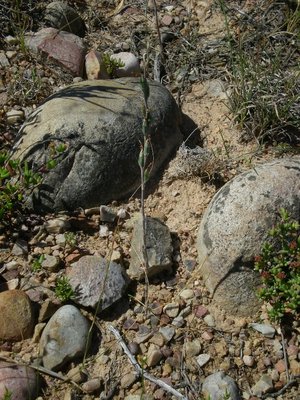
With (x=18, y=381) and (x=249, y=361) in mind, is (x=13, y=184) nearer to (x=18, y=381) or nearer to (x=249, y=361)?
(x=18, y=381)

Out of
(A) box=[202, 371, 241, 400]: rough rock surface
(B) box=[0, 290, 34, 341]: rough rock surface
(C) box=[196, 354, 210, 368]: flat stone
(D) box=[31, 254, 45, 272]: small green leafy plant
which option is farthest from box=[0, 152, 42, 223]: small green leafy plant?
(A) box=[202, 371, 241, 400]: rough rock surface

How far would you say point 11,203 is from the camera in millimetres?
3939

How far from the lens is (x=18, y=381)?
10.9ft

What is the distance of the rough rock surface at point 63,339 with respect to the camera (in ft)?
11.3

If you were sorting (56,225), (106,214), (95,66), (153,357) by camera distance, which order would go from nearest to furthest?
(153,357)
(56,225)
(106,214)
(95,66)

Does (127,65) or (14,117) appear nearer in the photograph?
(14,117)

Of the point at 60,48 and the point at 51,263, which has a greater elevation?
the point at 60,48

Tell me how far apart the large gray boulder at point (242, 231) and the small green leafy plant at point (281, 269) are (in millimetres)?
79

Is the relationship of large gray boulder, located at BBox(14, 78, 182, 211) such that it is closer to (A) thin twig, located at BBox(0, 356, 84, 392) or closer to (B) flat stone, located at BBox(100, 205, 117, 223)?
(B) flat stone, located at BBox(100, 205, 117, 223)

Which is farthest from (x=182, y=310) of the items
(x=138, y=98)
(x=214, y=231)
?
(x=138, y=98)

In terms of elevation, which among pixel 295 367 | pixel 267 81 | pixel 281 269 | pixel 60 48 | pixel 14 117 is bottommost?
pixel 295 367

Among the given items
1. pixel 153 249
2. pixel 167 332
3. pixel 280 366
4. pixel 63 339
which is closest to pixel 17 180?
pixel 153 249

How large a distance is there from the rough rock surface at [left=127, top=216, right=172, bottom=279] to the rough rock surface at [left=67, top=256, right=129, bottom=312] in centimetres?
10

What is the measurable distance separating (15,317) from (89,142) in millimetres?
1262
